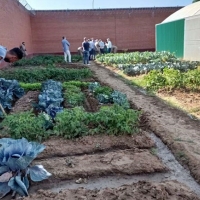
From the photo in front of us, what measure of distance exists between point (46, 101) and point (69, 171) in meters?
2.70

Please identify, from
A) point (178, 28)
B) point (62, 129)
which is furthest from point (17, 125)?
point (178, 28)

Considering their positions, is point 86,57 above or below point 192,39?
below

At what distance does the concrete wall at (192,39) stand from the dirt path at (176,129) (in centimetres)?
919

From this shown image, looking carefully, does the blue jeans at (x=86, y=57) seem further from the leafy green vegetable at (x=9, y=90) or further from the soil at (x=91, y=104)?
the leafy green vegetable at (x=9, y=90)

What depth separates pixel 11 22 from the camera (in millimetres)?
16141

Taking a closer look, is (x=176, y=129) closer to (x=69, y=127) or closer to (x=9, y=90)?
(x=69, y=127)

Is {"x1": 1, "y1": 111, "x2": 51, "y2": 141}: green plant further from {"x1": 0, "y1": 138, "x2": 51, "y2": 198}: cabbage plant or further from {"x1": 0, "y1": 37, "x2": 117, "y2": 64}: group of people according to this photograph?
{"x1": 0, "y1": 37, "x2": 117, "y2": 64}: group of people

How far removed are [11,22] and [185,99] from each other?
12.6 meters

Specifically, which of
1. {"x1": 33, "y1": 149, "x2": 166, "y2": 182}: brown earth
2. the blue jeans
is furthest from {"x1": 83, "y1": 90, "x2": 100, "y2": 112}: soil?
the blue jeans

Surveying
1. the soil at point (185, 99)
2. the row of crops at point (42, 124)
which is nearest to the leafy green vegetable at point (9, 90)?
the row of crops at point (42, 124)

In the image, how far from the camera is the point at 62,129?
4418mm

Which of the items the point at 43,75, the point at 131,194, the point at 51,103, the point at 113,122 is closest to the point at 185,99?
the point at 113,122

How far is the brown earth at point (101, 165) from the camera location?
3.42 metres

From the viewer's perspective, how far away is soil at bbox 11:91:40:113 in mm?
5846
